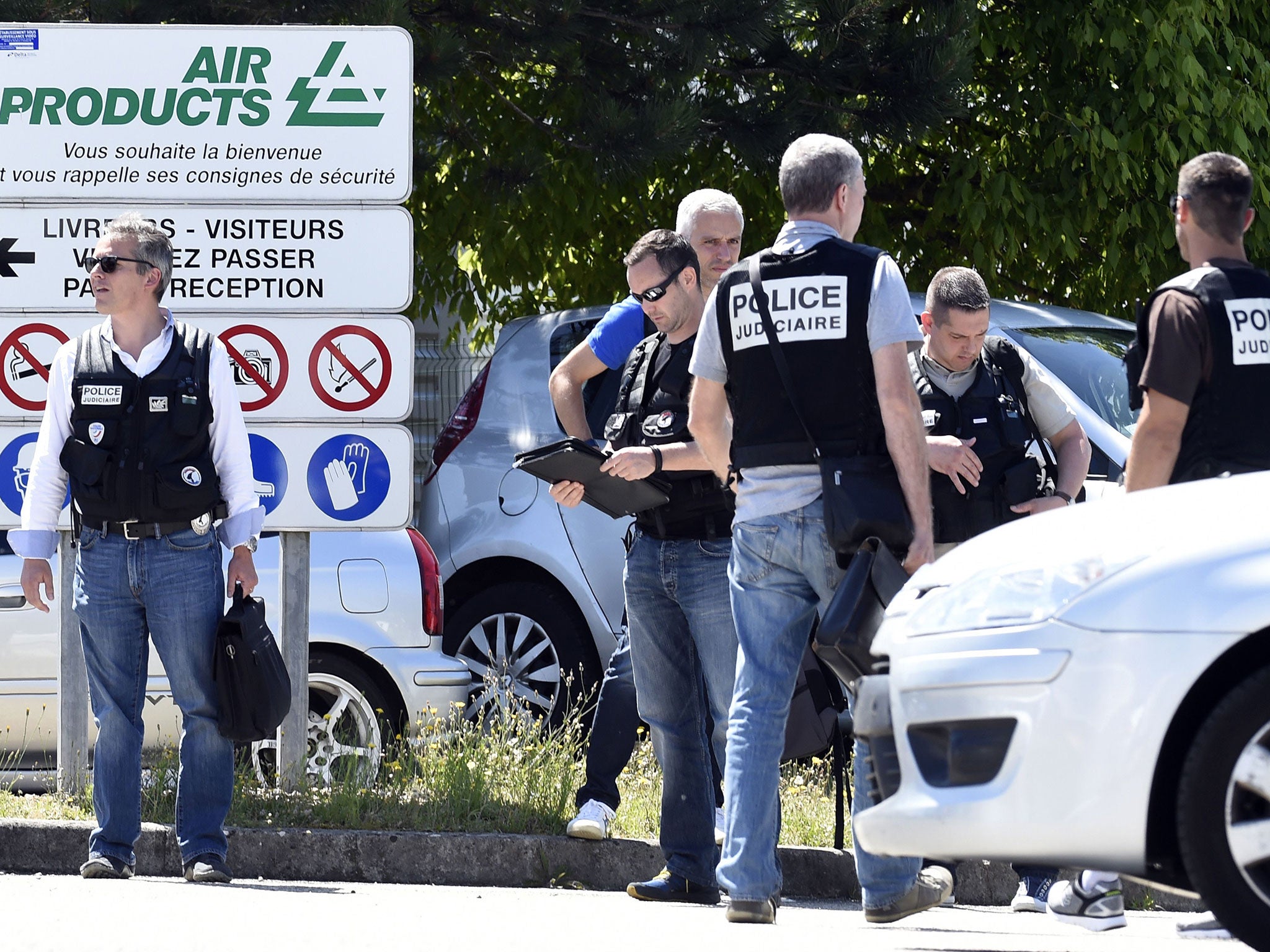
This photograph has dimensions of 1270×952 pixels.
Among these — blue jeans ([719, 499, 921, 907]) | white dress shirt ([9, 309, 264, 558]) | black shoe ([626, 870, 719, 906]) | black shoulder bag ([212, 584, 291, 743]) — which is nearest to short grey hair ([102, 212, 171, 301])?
white dress shirt ([9, 309, 264, 558])

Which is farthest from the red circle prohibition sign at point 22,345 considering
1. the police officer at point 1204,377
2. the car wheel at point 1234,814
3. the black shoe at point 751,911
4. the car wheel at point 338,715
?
the car wheel at point 1234,814

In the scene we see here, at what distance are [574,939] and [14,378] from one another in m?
3.64

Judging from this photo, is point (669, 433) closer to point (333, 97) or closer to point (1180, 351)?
point (1180, 351)

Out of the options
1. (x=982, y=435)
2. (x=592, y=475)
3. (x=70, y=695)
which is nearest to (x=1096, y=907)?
(x=982, y=435)

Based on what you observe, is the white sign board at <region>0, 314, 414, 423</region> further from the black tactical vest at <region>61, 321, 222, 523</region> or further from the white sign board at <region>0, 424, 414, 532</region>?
the black tactical vest at <region>61, 321, 222, 523</region>

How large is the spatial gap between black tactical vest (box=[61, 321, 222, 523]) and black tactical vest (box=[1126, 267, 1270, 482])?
115 inches

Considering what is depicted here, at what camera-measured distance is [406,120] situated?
7.61 metres

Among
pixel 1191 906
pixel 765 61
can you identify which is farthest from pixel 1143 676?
pixel 765 61

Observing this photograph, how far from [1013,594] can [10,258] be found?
4.58 meters

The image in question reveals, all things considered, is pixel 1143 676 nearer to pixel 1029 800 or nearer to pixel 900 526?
pixel 1029 800

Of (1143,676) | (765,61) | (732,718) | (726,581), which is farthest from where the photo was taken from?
(765,61)

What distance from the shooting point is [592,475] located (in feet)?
20.4

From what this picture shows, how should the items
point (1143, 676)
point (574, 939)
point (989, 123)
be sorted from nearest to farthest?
point (1143, 676)
point (574, 939)
point (989, 123)

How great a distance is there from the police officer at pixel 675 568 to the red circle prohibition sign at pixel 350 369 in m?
1.46
